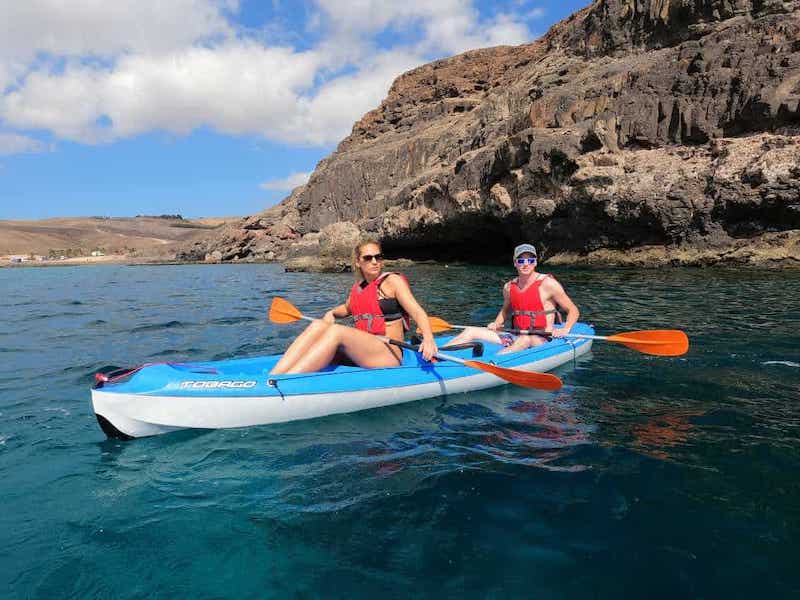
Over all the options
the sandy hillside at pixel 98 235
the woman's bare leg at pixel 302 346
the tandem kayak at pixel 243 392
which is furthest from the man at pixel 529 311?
the sandy hillside at pixel 98 235

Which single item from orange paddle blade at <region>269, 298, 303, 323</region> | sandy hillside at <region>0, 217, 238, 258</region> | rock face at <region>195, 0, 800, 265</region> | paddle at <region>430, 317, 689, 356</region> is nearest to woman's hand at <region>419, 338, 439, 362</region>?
paddle at <region>430, 317, 689, 356</region>

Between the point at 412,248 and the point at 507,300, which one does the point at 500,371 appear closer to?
the point at 507,300

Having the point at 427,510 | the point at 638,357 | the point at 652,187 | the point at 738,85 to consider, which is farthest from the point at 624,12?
the point at 427,510

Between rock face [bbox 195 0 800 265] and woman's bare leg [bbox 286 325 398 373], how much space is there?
630 inches

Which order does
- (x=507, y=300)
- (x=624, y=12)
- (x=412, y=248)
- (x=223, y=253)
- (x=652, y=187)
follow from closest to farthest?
1. (x=507, y=300)
2. (x=652, y=187)
3. (x=624, y=12)
4. (x=412, y=248)
5. (x=223, y=253)

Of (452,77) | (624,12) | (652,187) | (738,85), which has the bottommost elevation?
(652,187)

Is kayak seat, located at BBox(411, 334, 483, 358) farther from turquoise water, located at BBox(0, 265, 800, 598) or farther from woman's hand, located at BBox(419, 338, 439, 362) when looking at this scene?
woman's hand, located at BBox(419, 338, 439, 362)

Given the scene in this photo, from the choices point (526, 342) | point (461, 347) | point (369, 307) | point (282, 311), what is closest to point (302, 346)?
point (369, 307)

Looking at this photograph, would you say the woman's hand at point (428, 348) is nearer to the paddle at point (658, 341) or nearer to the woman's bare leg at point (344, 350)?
the woman's bare leg at point (344, 350)

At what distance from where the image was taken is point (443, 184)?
90.4 feet

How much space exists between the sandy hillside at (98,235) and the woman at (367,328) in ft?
230

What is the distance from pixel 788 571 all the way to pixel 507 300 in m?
4.47

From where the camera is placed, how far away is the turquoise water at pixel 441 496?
97.5 inches

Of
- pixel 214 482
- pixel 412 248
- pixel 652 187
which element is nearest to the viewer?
pixel 214 482
